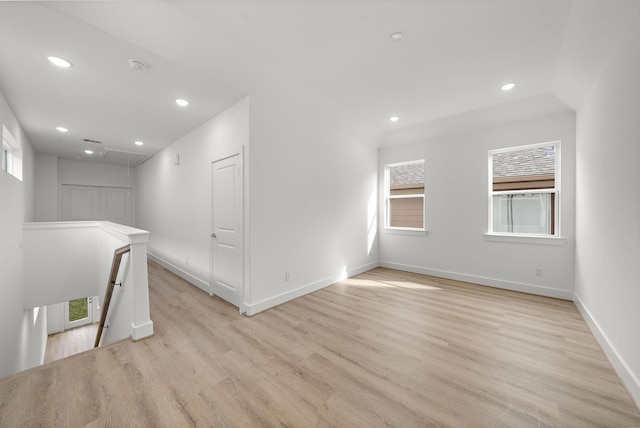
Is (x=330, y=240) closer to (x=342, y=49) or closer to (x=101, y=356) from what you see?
(x=342, y=49)

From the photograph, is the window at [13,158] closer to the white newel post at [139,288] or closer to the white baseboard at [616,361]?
the white newel post at [139,288]

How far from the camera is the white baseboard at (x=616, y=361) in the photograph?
167cm

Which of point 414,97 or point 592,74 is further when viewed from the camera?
point 414,97

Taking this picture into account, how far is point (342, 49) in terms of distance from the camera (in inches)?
97.3

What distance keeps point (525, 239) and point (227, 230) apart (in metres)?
4.51

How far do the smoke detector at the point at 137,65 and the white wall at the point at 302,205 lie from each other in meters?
1.11

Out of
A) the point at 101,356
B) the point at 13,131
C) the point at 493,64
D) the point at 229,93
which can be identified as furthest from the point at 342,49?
the point at 13,131

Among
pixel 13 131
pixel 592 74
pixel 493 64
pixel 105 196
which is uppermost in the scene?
pixel 493 64

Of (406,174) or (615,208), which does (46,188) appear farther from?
(615,208)

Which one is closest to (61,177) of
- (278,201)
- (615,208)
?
(278,201)

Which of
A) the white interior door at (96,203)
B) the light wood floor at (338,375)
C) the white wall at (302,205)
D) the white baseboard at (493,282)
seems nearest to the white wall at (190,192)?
the white wall at (302,205)

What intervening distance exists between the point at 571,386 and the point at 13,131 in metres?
7.02

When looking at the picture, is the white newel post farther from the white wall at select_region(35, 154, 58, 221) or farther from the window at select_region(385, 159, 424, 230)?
the white wall at select_region(35, 154, 58, 221)

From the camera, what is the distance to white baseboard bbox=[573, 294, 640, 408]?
65.8 inches
